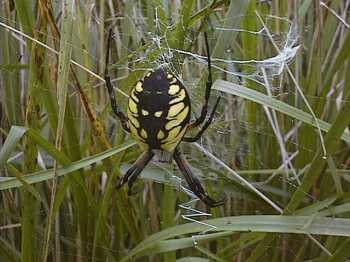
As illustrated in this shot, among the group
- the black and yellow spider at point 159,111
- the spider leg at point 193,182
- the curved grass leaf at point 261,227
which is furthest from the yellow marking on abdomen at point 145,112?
the spider leg at point 193,182

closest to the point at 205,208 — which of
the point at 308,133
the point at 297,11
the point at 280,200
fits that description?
the point at 280,200

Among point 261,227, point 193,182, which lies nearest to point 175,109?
point 261,227

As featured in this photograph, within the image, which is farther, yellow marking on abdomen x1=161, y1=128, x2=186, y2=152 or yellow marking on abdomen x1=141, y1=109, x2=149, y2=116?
yellow marking on abdomen x1=161, y1=128, x2=186, y2=152

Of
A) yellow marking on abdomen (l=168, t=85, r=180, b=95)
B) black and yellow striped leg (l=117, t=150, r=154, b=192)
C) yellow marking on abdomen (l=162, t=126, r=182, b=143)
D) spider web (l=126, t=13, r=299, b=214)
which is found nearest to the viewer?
yellow marking on abdomen (l=168, t=85, r=180, b=95)

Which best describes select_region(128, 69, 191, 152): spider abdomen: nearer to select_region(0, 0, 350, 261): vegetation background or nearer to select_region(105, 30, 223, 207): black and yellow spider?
select_region(105, 30, 223, 207): black and yellow spider

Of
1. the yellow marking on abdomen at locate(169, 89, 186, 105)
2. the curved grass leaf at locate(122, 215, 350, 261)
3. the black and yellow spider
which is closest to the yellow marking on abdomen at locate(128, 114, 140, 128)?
the black and yellow spider
